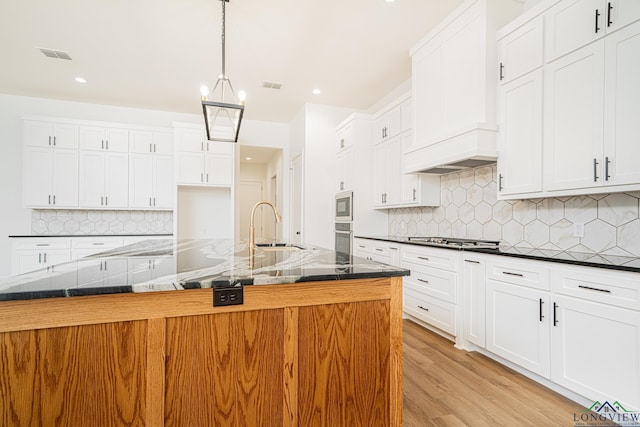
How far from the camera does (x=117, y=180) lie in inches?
194

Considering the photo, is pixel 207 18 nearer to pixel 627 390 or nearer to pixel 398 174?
pixel 398 174

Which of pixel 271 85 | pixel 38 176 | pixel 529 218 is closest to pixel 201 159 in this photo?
pixel 271 85

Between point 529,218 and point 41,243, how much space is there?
6.12 meters

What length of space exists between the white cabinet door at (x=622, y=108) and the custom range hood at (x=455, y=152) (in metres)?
0.77

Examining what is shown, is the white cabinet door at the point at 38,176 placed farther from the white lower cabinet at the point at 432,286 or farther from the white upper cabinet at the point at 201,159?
the white lower cabinet at the point at 432,286

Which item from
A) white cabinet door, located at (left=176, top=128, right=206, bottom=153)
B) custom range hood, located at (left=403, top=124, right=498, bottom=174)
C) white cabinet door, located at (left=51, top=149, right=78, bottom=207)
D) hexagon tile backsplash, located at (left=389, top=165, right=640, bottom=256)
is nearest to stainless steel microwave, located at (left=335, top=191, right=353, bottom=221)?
hexagon tile backsplash, located at (left=389, top=165, right=640, bottom=256)

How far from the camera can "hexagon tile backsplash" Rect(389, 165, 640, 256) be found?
2020mm

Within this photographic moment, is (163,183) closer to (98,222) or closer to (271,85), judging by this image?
(98,222)

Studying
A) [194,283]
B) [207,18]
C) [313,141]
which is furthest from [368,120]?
[194,283]

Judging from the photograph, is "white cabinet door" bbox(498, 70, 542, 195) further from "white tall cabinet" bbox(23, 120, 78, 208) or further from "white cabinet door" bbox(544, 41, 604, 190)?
"white tall cabinet" bbox(23, 120, 78, 208)

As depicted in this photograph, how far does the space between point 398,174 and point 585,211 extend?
2051mm

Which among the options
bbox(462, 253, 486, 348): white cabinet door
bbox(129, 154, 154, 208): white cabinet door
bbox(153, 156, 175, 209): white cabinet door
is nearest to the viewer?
bbox(462, 253, 486, 348): white cabinet door

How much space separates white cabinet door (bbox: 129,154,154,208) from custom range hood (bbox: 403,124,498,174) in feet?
13.3

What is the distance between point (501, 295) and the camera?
232 centimetres
